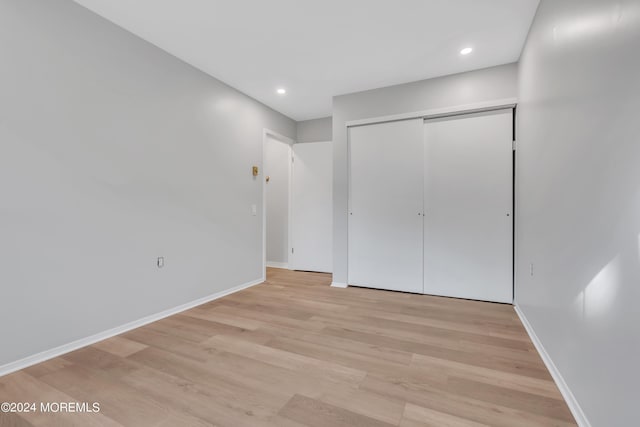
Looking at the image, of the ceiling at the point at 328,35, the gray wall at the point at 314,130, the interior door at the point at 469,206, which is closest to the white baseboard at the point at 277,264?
the gray wall at the point at 314,130

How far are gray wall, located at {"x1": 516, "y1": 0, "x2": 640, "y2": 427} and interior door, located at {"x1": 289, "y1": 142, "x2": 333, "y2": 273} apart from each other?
2.89m

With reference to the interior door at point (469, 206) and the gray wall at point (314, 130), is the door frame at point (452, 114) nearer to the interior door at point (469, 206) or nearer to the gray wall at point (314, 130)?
the interior door at point (469, 206)

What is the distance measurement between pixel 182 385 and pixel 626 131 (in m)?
2.37

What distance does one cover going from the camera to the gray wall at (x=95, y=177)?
1788mm

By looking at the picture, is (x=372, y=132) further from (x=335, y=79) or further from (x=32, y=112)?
(x=32, y=112)

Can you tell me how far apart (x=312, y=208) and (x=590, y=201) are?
3676 mm

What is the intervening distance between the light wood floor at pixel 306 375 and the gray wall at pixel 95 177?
0.37 m

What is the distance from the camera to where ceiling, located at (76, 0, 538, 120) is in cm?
213

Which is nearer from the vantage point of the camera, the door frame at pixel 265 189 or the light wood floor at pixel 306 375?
the light wood floor at pixel 306 375

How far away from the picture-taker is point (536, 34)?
7.17ft

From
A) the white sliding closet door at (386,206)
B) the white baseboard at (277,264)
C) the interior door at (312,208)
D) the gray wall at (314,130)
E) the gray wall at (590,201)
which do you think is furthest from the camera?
the white baseboard at (277,264)

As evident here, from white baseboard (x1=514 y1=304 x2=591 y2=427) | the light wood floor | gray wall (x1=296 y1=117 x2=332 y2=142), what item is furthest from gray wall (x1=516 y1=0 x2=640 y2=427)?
gray wall (x1=296 y1=117 x2=332 y2=142)

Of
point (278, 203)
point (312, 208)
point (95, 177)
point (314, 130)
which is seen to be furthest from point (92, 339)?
point (314, 130)

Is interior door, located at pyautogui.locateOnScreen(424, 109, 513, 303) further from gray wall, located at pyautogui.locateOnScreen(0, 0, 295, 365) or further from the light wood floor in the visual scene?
gray wall, located at pyautogui.locateOnScreen(0, 0, 295, 365)
